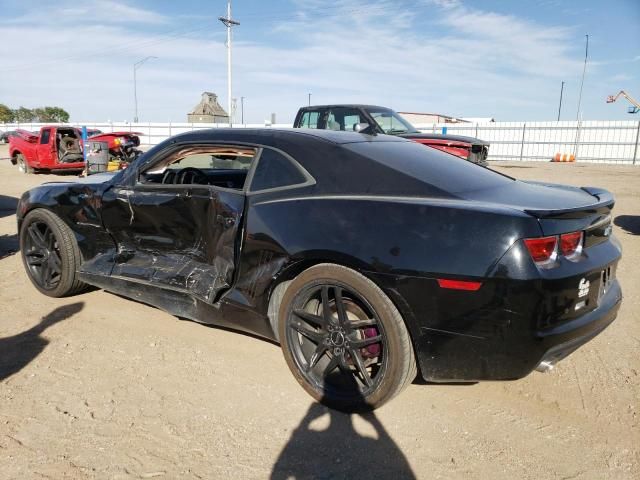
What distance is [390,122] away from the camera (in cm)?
1007

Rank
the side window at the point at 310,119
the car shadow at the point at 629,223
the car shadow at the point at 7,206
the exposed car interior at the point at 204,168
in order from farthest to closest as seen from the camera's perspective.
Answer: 1. the side window at the point at 310,119
2. the car shadow at the point at 7,206
3. the car shadow at the point at 629,223
4. the exposed car interior at the point at 204,168

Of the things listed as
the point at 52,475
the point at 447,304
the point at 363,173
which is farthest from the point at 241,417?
the point at 363,173

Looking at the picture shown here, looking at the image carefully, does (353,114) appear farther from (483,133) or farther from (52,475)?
(483,133)

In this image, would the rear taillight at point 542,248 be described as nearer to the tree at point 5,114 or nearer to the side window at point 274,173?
the side window at point 274,173

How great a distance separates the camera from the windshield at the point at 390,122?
9812 mm

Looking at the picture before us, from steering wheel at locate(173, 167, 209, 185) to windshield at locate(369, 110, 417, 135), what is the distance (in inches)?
240

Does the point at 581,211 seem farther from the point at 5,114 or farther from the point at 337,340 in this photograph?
the point at 5,114

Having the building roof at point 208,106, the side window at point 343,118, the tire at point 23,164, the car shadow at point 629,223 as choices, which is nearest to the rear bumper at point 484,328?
the car shadow at point 629,223

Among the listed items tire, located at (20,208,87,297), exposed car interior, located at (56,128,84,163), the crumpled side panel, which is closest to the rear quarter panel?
the crumpled side panel

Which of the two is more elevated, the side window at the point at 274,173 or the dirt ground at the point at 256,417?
the side window at the point at 274,173

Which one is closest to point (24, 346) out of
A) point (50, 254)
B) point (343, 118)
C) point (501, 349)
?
point (50, 254)

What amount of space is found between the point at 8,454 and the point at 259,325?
1.36 metres

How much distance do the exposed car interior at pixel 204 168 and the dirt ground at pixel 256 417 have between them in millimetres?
1186

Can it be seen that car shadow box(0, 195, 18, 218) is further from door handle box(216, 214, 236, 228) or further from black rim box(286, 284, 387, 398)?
black rim box(286, 284, 387, 398)
